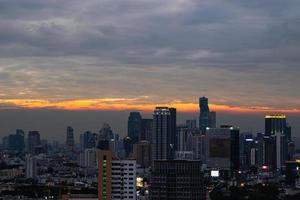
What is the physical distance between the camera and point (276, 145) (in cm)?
6725

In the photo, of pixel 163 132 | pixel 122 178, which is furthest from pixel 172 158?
pixel 122 178

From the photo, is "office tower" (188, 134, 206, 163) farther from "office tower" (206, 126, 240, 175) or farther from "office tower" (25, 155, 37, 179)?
"office tower" (25, 155, 37, 179)

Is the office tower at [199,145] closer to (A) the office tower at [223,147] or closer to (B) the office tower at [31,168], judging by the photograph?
(A) the office tower at [223,147]

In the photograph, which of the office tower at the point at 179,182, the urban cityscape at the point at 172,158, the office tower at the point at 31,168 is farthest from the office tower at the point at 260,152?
the office tower at the point at 179,182

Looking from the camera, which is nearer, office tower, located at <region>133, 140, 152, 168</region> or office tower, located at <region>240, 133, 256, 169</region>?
office tower, located at <region>133, 140, 152, 168</region>

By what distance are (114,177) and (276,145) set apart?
45.2 metres

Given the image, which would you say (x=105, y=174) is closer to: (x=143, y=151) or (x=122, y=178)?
(x=122, y=178)

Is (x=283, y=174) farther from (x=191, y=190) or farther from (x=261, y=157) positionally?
(x=191, y=190)

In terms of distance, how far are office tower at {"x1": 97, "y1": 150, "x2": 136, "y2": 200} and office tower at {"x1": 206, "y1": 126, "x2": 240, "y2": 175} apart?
3687 centimetres

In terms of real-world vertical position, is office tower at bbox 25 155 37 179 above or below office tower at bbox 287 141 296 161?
below

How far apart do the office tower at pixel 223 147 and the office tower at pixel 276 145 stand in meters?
3.98

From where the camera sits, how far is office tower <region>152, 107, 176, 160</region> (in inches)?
2382

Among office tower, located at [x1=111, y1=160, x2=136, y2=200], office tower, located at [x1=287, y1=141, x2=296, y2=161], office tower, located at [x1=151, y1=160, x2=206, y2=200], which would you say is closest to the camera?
office tower, located at [x1=111, y1=160, x2=136, y2=200]

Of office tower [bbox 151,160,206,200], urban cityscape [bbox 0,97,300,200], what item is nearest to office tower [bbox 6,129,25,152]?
urban cityscape [bbox 0,97,300,200]
